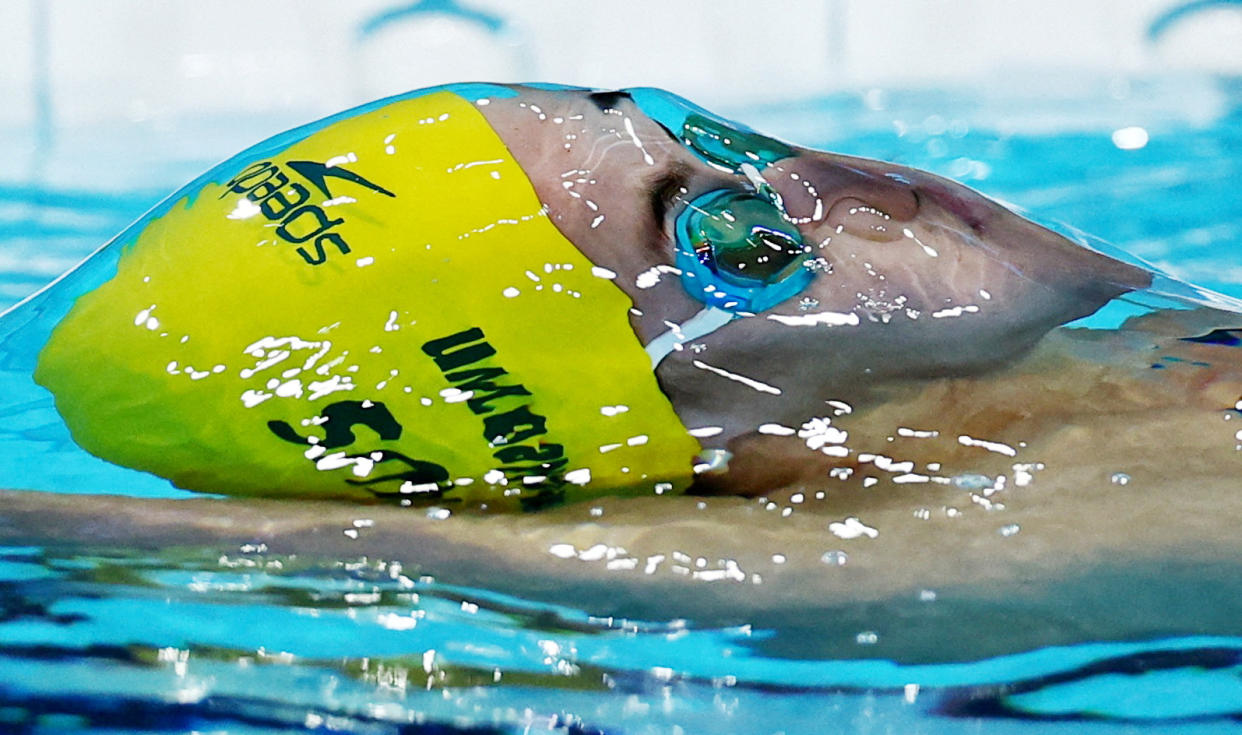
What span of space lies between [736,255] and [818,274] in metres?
0.12

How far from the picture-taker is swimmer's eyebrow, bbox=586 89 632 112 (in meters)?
1.81

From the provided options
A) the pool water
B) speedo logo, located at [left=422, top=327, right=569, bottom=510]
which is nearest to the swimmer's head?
speedo logo, located at [left=422, top=327, right=569, bottom=510]

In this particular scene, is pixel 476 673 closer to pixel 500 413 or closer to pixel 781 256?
pixel 500 413

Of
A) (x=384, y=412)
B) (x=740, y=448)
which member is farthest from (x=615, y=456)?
(x=384, y=412)

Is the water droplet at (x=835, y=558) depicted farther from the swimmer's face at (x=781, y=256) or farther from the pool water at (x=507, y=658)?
the swimmer's face at (x=781, y=256)

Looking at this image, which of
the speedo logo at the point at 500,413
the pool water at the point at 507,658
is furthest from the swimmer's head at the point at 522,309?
the pool water at the point at 507,658

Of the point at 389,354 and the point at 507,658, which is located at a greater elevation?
the point at 389,354

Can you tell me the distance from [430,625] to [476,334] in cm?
42

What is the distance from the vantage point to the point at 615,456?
159 centimetres

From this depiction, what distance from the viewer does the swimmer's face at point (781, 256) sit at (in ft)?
5.37

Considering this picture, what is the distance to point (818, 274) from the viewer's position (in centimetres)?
170

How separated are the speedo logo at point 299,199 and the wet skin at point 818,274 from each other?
0.84 feet

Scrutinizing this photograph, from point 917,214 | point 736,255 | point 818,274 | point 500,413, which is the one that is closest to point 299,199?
point 500,413

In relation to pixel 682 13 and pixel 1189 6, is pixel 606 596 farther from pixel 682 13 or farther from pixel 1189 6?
pixel 1189 6
